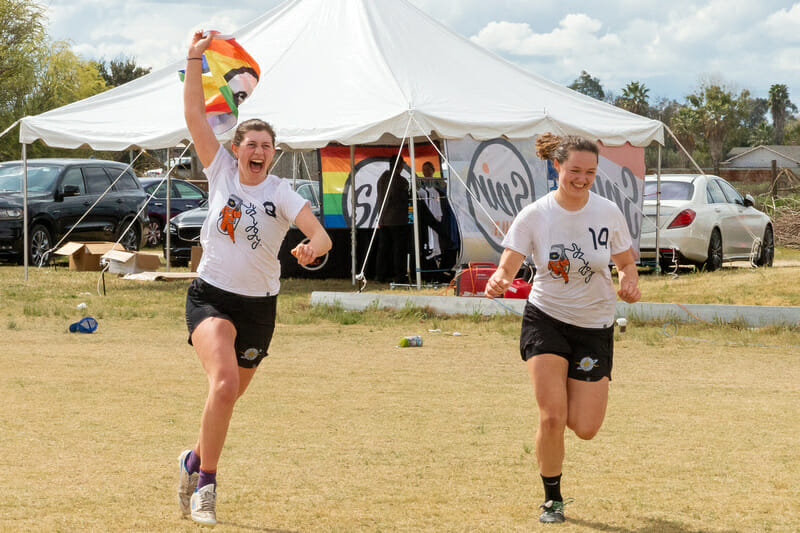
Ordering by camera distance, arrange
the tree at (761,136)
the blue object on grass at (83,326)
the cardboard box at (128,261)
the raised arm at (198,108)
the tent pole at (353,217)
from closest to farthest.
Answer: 1. the raised arm at (198,108)
2. the blue object on grass at (83,326)
3. the tent pole at (353,217)
4. the cardboard box at (128,261)
5. the tree at (761,136)

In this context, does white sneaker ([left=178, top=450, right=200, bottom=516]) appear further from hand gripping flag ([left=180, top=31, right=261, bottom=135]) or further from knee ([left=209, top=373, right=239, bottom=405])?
hand gripping flag ([left=180, top=31, right=261, bottom=135])

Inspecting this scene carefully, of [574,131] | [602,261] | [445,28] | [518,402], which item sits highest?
[445,28]

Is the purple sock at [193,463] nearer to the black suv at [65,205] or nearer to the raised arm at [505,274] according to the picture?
the raised arm at [505,274]

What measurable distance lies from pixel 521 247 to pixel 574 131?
12.2 metres

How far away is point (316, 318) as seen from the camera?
45.7 ft

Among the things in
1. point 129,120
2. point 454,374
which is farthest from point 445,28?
point 454,374

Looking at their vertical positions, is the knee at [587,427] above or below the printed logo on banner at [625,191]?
below

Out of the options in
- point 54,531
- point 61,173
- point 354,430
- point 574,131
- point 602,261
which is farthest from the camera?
point 61,173

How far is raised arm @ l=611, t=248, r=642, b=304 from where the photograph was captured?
17.6ft

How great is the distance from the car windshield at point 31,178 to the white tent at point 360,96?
3.43m

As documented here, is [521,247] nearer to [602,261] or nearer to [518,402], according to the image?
[602,261]

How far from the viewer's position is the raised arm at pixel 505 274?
520 cm

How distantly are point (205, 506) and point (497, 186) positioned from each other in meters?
13.9

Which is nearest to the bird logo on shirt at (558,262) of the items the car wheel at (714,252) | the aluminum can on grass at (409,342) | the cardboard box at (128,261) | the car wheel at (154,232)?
the aluminum can on grass at (409,342)
